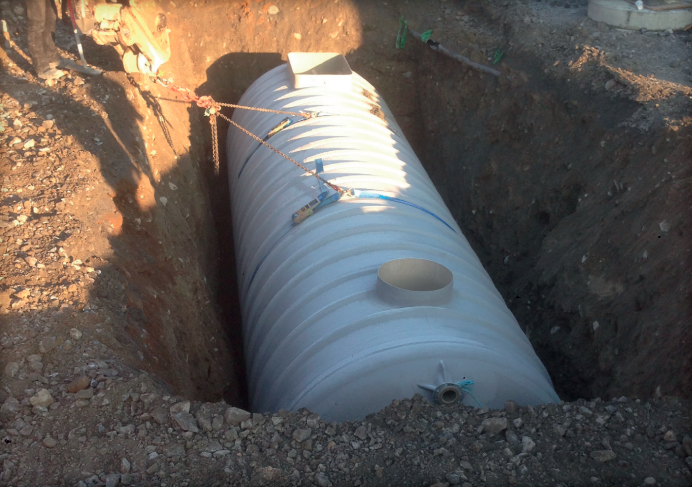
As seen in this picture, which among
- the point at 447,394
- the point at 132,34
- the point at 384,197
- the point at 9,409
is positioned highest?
the point at 132,34

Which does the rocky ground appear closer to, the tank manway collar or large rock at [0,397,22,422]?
large rock at [0,397,22,422]

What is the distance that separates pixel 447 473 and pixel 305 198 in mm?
2862

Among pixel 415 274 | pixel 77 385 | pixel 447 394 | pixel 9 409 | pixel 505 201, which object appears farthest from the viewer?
pixel 505 201

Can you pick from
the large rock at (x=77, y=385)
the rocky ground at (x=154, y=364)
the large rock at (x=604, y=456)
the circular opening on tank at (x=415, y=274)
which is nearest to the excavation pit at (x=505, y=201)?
the rocky ground at (x=154, y=364)

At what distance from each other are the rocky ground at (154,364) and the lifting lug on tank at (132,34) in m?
0.52

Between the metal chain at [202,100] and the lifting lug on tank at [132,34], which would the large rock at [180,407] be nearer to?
the metal chain at [202,100]

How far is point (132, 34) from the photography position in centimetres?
559

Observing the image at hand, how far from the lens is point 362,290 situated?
4.00 m

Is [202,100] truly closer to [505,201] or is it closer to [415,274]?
[415,274]

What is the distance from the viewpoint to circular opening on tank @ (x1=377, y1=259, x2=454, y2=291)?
4012mm

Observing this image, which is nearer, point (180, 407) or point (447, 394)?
point (180, 407)

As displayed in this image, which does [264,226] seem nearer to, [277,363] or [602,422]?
[277,363]

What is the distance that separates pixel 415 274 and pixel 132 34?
3.92 meters

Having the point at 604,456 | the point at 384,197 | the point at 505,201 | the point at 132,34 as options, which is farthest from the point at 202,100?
the point at 604,456
